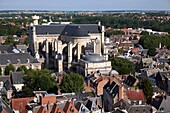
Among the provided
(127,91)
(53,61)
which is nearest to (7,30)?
(53,61)

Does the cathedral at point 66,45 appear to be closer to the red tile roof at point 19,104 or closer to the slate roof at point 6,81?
the slate roof at point 6,81

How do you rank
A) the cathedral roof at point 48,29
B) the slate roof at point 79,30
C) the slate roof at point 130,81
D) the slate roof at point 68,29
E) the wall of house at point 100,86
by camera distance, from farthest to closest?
the cathedral roof at point 48,29
the slate roof at point 68,29
the slate roof at point 79,30
the slate roof at point 130,81
the wall of house at point 100,86

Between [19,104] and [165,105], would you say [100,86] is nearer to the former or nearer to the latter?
[165,105]

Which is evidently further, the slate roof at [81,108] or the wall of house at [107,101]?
the wall of house at [107,101]

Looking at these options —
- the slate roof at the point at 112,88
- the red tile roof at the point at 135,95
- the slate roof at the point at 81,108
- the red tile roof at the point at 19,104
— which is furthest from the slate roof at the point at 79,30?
the slate roof at the point at 81,108

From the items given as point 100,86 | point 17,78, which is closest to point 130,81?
point 100,86
